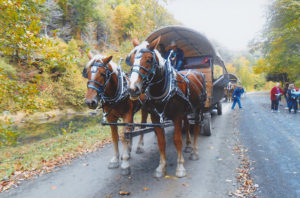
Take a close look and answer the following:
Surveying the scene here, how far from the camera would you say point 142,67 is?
110 inches

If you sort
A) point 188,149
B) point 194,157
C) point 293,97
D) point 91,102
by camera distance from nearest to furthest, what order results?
point 91,102, point 194,157, point 188,149, point 293,97

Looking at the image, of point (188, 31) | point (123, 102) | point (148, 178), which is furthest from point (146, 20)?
point (148, 178)

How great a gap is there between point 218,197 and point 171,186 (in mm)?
789

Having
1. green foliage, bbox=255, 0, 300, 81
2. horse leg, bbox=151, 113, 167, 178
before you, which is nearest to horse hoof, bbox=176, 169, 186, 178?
horse leg, bbox=151, 113, 167, 178

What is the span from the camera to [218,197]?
289cm

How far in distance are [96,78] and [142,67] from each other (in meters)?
0.98

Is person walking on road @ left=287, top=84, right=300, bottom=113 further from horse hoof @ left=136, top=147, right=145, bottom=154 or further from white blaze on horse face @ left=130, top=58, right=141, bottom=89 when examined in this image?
white blaze on horse face @ left=130, top=58, right=141, bottom=89

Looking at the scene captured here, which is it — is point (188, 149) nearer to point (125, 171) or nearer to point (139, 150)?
point (139, 150)

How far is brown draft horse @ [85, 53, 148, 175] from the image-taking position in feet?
10.6

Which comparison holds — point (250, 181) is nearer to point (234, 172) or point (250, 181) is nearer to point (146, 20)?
point (234, 172)

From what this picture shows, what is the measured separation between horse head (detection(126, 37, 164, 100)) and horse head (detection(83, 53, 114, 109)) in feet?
2.13

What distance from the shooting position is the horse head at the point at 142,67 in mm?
2646

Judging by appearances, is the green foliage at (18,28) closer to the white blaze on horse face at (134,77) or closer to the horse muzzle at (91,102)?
the horse muzzle at (91,102)

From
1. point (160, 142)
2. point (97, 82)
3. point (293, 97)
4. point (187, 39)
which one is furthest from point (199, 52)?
point (293, 97)
